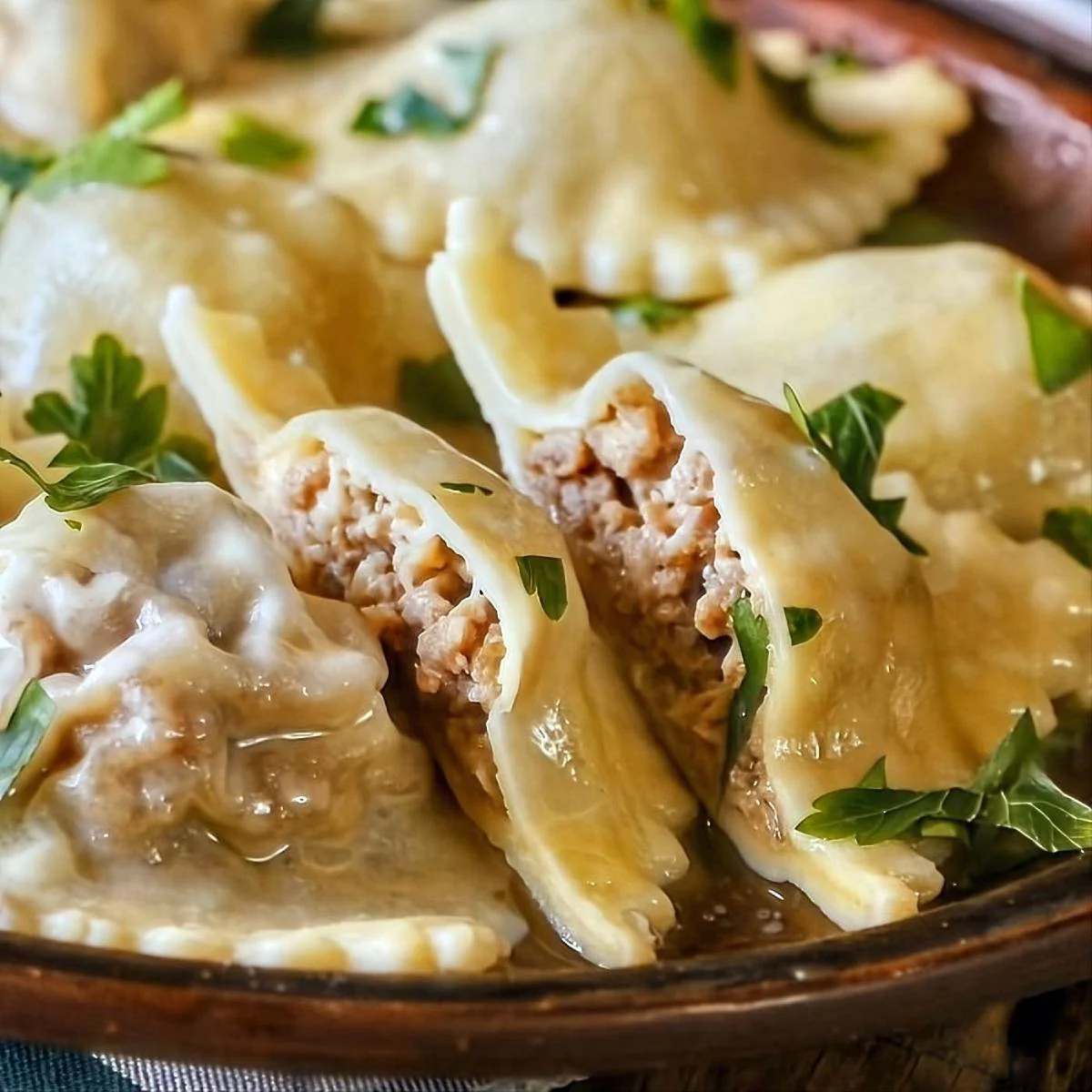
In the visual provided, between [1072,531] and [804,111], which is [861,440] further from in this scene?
[804,111]

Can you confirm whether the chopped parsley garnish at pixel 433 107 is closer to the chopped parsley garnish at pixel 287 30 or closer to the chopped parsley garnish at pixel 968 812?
the chopped parsley garnish at pixel 287 30

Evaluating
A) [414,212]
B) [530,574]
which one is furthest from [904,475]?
[414,212]

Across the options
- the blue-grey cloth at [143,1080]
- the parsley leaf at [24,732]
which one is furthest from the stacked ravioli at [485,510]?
the blue-grey cloth at [143,1080]

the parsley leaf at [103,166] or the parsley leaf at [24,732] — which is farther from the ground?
the parsley leaf at [103,166]

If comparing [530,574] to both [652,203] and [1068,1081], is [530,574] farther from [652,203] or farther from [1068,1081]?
[652,203]

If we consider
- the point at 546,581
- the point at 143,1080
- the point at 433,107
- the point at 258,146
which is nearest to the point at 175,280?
the point at 258,146

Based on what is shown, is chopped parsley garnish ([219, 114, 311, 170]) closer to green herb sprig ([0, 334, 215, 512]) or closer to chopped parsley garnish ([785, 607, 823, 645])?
green herb sprig ([0, 334, 215, 512])

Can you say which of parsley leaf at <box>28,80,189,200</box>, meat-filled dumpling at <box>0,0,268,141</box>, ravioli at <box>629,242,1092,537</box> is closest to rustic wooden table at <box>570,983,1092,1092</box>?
ravioli at <box>629,242,1092,537</box>
